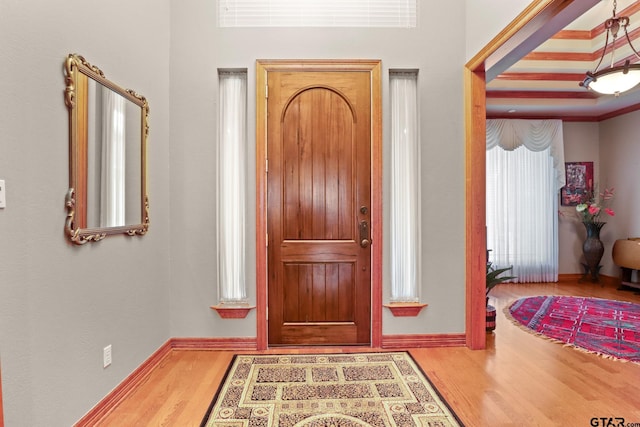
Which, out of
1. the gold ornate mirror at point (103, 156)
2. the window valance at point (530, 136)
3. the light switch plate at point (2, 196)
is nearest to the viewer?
the light switch plate at point (2, 196)

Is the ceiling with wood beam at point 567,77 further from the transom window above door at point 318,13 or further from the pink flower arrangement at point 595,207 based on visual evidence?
the pink flower arrangement at point 595,207

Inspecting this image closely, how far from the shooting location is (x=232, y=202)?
287 centimetres

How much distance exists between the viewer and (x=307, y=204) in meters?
2.90

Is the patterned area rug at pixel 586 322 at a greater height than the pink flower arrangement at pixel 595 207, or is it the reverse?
the pink flower arrangement at pixel 595 207

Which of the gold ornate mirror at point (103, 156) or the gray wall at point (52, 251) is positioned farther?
the gold ornate mirror at point (103, 156)

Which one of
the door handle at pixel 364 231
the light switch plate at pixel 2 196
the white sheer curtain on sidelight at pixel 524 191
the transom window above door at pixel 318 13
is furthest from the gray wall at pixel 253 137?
the white sheer curtain on sidelight at pixel 524 191

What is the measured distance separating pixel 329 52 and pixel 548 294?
4272 mm

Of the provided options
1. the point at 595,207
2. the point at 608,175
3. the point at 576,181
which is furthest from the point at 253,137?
the point at 608,175

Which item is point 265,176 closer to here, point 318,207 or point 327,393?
point 318,207

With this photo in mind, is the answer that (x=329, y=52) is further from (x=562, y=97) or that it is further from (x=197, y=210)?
(x=562, y=97)

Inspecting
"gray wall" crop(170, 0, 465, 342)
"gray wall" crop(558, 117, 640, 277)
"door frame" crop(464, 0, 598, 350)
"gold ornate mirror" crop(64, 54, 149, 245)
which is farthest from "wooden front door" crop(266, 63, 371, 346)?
"gray wall" crop(558, 117, 640, 277)

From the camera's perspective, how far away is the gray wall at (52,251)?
1.39 metres

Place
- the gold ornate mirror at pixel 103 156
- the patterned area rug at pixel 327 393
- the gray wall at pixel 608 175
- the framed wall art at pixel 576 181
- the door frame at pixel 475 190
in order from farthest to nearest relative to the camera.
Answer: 1. the framed wall art at pixel 576 181
2. the gray wall at pixel 608 175
3. the door frame at pixel 475 190
4. the patterned area rug at pixel 327 393
5. the gold ornate mirror at pixel 103 156

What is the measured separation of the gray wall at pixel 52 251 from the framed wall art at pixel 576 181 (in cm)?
611
